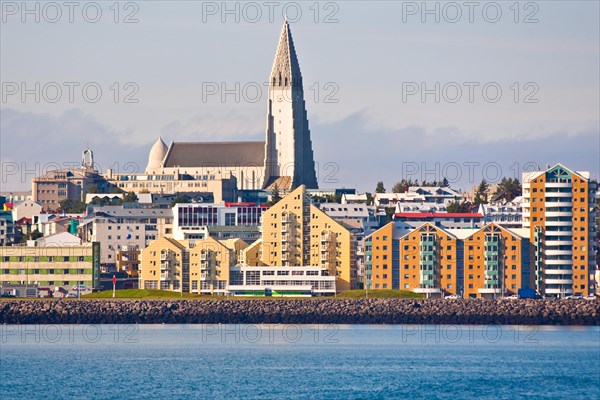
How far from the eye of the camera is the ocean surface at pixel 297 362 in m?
78.8

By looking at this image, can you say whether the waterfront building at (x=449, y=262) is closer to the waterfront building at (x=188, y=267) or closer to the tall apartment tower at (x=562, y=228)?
the tall apartment tower at (x=562, y=228)

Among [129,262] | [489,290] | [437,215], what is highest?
[437,215]

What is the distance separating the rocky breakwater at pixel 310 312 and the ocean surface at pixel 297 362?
3.72 ft

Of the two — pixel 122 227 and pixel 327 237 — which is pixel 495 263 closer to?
pixel 327 237

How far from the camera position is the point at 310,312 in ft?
412

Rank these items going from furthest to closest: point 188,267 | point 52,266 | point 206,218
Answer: point 206,218 → point 188,267 → point 52,266

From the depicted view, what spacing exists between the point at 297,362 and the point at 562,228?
2143 inches

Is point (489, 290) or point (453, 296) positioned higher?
point (489, 290)

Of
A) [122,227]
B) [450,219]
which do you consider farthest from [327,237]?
[122,227]

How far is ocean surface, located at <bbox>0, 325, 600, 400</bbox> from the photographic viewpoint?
259 ft

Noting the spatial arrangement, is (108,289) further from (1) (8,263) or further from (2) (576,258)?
(2) (576,258)

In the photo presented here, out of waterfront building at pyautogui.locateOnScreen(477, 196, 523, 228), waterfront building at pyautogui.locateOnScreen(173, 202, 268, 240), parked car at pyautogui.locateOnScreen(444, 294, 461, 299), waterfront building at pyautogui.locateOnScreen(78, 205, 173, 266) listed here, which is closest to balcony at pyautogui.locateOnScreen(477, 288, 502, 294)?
parked car at pyautogui.locateOnScreen(444, 294, 461, 299)

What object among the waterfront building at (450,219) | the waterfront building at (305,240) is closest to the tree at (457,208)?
the waterfront building at (450,219)

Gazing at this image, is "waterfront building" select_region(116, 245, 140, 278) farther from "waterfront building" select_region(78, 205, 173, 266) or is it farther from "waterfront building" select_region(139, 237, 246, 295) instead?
"waterfront building" select_region(139, 237, 246, 295)
